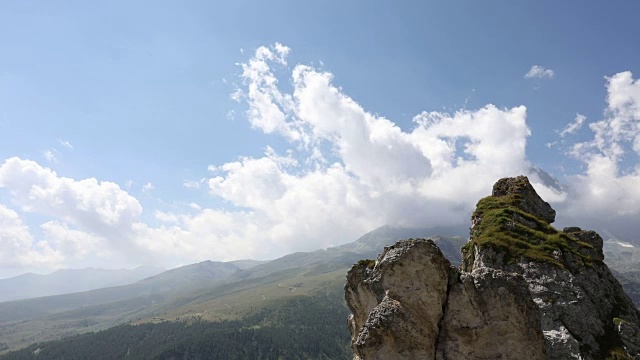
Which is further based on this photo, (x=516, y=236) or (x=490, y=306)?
(x=516, y=236)

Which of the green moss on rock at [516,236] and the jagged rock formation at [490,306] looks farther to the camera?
the green moss on rock at [516,236]

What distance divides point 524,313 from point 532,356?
9.06 ft

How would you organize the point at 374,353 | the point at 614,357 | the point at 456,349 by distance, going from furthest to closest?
the point at 614,357 → the point at 456,349 → the point at 374,353

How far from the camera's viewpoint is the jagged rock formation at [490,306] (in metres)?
27.0

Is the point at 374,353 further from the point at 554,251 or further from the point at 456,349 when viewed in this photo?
the point at 554,251

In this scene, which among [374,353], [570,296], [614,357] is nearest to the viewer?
[374,353]

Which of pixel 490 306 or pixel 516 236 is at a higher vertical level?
pixel 516 236

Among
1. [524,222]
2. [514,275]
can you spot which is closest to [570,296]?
[524,222]

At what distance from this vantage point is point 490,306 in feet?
93.2

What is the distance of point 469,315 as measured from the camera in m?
28.5

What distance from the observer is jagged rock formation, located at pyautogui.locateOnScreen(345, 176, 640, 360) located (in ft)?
88.6

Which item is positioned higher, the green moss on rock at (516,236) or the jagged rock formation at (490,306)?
the green moss on rock at (516,236)

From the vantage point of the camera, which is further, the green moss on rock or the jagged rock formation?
the green moss on rock

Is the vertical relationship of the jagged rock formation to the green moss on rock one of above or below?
below
